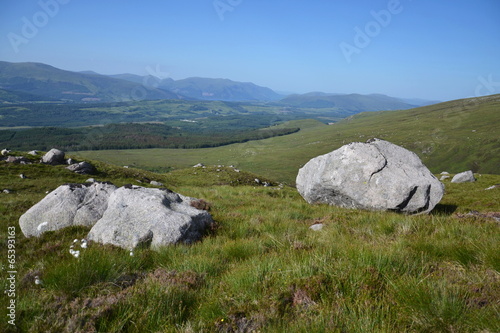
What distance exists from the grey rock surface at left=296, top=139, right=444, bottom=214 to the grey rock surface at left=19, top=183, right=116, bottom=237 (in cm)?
1299

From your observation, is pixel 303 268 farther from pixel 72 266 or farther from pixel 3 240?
pixel 3 240

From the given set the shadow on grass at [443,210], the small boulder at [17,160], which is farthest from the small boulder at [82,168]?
the shadow on grass at [443,210]

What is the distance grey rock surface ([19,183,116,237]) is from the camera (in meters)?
10.6

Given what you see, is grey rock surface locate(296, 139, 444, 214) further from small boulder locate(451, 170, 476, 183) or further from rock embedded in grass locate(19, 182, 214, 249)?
small boulder locate(451, 170, 476, 183)

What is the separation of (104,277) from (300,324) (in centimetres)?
390

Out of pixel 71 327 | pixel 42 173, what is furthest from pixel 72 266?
pixel 42 173

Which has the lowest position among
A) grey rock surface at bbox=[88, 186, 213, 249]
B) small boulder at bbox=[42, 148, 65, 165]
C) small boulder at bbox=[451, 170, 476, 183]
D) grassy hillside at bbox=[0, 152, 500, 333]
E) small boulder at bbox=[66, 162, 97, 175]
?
small boulder at bbox=[66, 162, 97, 175]

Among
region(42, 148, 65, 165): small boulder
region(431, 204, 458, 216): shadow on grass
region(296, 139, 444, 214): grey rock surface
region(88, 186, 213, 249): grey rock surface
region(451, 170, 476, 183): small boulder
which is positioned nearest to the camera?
region(88, 186, 213, 249): grey rock surface

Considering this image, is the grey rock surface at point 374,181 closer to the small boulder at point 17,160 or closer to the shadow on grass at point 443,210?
the shadow on grass at point 443,210

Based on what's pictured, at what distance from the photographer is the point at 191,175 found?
61.4m

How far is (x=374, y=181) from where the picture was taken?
54.2 ft

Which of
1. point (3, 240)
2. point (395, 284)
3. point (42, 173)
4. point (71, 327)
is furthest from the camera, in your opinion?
point (42, 173)

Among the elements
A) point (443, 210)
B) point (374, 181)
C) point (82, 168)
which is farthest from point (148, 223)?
point (82, 168)

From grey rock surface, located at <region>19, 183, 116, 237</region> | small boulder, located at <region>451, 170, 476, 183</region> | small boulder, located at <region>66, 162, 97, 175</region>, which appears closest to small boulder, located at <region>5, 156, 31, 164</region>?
small boulder, located at <region>66, 162, 97, 175</region>
